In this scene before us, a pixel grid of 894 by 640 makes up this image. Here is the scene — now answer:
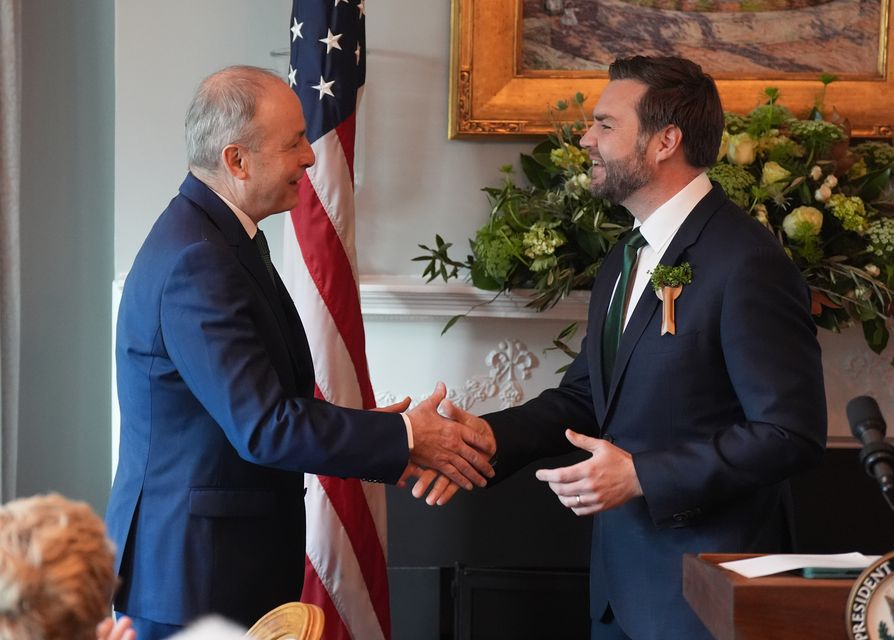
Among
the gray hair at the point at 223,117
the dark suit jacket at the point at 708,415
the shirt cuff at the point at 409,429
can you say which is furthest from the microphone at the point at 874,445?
the gray hair at the point at 223,117

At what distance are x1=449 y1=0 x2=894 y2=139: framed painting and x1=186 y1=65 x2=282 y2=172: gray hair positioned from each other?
1.57m

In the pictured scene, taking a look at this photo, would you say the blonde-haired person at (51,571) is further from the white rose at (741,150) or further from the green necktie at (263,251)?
the white rose at (741,150)

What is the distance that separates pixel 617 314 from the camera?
2.84 meters

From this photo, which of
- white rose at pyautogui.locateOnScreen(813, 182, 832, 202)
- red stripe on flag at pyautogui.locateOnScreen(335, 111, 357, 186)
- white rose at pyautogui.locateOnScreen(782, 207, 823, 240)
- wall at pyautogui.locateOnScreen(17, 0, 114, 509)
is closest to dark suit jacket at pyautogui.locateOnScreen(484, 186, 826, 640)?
white rose at pyautogui.locateOnScreen(782, 207, 823, 240)

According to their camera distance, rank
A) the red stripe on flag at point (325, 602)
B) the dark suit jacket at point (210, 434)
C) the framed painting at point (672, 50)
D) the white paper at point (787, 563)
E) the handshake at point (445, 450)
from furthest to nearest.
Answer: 1. the framed painting at point (672, 50)
2. the red stripe on flag at point (325, 602)
3. the handshake at point (445, 450)
4. the dark suit jacket at point (210, 434)
5. the white paper at point (787, 563)

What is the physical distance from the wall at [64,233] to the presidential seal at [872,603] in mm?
3306

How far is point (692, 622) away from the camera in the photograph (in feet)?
8.30

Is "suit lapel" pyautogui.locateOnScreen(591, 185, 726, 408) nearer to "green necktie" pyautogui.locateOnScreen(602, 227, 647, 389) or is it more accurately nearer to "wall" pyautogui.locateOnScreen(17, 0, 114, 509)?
"green necktie" pyautogui.locateOnScreen(602, 227, 647, 389)

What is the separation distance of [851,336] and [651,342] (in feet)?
5.98

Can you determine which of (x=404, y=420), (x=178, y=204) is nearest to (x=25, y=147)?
(x=178, y=204)

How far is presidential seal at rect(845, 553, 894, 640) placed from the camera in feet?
5.51

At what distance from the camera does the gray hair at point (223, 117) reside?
103 inches

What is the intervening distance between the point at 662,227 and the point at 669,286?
26 cm

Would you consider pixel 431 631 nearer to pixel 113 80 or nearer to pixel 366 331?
pixel 366 331
